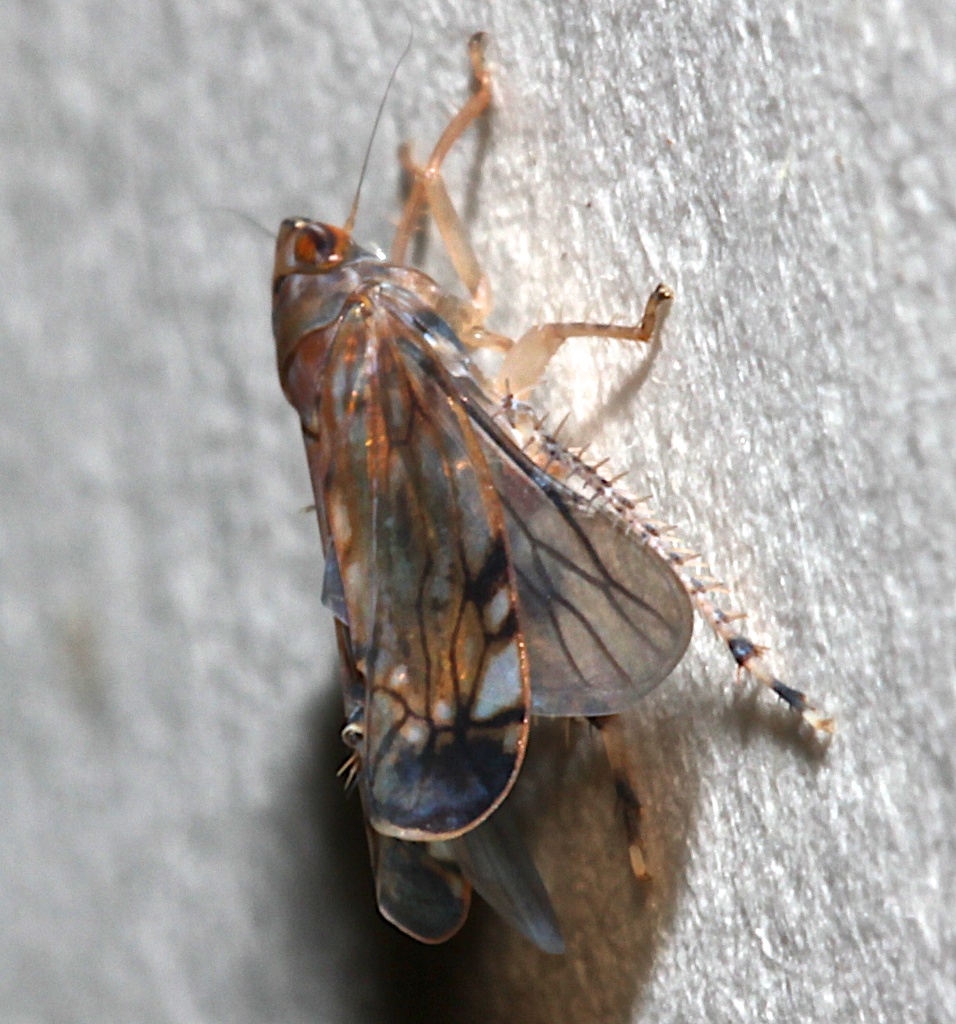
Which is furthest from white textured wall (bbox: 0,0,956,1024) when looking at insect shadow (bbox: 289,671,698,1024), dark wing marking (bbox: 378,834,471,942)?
dark wing marking (bbox: 378,834,471,942)

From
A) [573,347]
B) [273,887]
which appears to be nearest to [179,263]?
[573,347]

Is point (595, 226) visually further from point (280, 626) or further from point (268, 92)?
point (280, 626)

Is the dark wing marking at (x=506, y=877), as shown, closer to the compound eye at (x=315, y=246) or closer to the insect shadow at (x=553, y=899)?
the insect shadow at (x=553, y=899)

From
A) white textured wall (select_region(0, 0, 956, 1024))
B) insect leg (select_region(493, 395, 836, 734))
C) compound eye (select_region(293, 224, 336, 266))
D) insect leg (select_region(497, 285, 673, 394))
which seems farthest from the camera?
compound eye (select_region(293, 224, 336, 266))

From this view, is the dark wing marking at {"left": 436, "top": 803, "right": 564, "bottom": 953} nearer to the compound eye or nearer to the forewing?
the forewing

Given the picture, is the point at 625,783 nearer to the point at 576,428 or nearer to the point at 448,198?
the point at 576,428

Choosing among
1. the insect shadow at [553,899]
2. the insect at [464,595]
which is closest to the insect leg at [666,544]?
the insect at [464,595]
